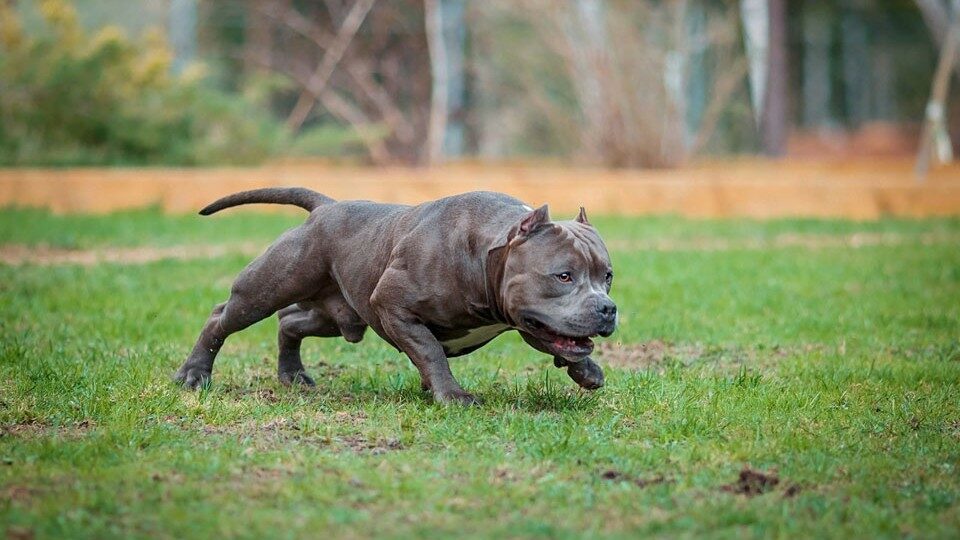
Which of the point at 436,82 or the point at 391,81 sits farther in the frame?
the point at 391,81

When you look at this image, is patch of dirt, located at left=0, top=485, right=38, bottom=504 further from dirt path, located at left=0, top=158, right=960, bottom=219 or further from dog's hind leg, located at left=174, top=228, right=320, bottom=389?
dirt path, located at left=0, top=158, right=960, bottom=219

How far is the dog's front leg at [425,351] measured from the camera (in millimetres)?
6320

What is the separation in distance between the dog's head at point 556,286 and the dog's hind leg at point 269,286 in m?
1.17

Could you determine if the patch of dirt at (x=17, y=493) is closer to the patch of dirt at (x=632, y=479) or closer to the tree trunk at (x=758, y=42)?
the patch of dirt at (x=632, y=479)

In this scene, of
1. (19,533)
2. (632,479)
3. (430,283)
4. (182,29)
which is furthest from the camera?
(182,29)

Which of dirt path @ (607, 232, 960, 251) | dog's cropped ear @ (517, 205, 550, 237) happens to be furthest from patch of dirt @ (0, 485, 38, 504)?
dirt path @ (607, 232, 960, 251)

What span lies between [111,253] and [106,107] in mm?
5517

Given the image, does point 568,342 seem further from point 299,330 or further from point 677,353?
point 677,353

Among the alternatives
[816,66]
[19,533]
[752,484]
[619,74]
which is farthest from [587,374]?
[816,66]

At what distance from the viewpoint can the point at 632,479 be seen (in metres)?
5.14

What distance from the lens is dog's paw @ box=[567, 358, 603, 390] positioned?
21.3 ft

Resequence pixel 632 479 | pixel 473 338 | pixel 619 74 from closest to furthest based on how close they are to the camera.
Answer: pixel 632 479
pixel 473 338
pixel 619 74

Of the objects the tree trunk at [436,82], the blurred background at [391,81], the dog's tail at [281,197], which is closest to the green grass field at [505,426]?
the dog's tail at [281,197]

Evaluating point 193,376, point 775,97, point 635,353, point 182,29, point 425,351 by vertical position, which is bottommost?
point 635,353
